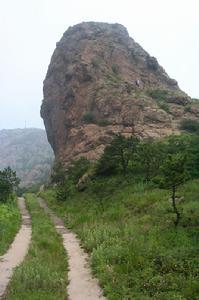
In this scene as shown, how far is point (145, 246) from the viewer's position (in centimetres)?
1892

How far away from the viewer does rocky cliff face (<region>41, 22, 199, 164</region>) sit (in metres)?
69.2

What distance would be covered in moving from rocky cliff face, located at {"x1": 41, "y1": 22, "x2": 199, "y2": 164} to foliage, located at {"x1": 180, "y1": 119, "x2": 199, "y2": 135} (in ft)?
3.19

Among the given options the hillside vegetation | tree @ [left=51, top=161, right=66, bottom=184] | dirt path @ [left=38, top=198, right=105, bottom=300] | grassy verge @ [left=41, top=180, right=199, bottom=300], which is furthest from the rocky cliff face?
dirt path @ [left=38, top=198, right=105, bottom=300]

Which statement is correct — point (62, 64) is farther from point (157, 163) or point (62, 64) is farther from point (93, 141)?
point (157, 163)

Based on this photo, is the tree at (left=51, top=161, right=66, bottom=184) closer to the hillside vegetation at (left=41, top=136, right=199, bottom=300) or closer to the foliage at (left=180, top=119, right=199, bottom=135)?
the hillside vegetation at (left=41, top=136, right=199, bottom=300)

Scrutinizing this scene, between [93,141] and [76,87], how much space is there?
1965 centimetres

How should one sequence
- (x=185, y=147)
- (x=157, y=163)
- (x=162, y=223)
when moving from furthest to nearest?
(x=185, y=147)
(x=157, y=163)
(x=162, y=223)

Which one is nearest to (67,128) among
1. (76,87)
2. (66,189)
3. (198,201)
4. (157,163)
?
(76,87)

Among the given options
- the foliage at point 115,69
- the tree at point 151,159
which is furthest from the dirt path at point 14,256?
the foliage at point 115,69

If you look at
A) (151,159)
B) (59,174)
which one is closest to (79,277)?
(151,159)

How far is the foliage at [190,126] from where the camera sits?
66500 millimetres

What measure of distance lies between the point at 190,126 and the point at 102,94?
17.6 metres

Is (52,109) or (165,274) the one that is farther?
(52,109)

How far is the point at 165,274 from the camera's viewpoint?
1470 centimetres
